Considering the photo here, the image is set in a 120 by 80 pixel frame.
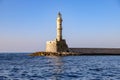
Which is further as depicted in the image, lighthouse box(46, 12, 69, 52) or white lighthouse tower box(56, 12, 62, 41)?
lighthouse box(46, 12, 69, 52)

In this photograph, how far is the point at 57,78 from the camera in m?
27.0

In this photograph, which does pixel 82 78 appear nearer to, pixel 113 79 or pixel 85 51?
pixel 113 79

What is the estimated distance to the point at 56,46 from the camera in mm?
81812

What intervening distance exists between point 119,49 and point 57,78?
242 ft

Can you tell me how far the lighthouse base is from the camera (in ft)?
264

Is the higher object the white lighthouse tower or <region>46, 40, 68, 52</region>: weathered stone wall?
the white lighthouse tower

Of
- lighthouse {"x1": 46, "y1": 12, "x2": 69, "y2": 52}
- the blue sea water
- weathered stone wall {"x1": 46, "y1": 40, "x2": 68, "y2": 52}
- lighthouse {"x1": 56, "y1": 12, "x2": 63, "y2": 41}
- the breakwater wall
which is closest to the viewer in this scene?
the blue sea water

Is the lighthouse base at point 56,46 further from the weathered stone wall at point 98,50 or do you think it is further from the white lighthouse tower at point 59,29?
the weathered stone wall at point 98,50

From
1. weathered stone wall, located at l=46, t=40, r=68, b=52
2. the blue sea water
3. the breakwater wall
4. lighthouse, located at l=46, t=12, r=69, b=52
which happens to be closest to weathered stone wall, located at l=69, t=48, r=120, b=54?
the breakwater wall

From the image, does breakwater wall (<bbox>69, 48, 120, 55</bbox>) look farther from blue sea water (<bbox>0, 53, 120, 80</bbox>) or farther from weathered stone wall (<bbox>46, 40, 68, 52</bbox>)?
blue sea water (<bbox>0, 53, 120, 80</bbox>)

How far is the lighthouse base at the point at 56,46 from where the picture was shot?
80.5 meters

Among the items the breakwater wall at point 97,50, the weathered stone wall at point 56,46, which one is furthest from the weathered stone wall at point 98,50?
the weathered stone wall at point 56,46

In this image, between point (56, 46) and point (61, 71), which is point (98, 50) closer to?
point (56, 46)

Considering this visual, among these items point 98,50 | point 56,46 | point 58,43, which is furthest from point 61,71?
point 98,50
